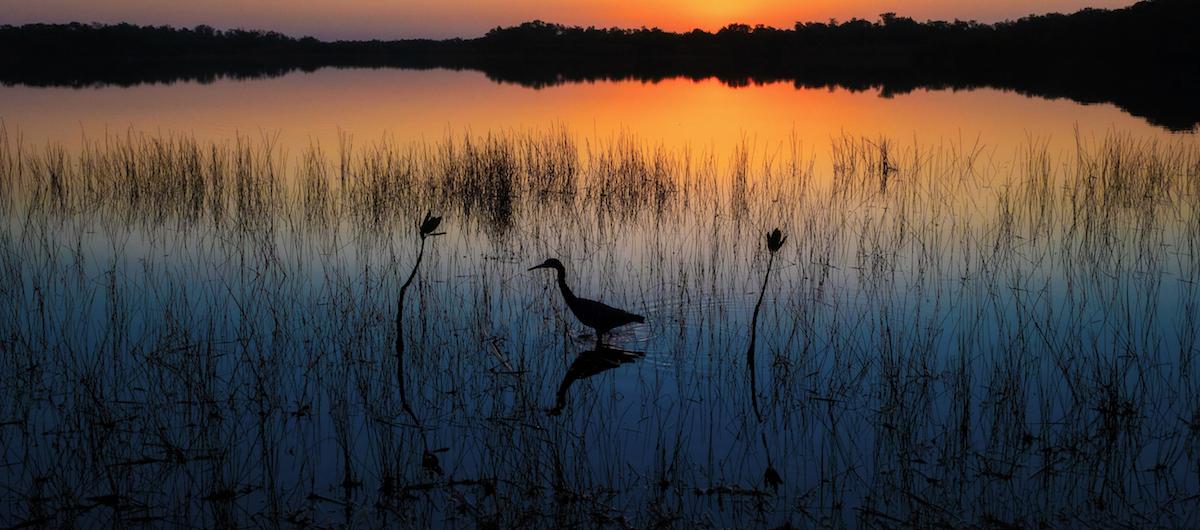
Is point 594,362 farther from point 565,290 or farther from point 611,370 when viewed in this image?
point 565,290

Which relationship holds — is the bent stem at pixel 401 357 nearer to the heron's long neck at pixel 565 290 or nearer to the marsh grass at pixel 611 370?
the marsh grass at pixel 611 370

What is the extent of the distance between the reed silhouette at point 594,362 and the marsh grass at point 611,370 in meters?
0.06

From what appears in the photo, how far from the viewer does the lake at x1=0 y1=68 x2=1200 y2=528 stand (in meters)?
3.78

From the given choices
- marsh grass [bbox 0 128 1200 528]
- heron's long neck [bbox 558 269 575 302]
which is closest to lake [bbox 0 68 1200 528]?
marsh grass [bbox 0 128 1200 528]

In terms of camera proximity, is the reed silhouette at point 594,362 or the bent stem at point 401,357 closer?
the bent stem at point 401,357

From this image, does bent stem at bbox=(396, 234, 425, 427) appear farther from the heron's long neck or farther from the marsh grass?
the heron's long neck

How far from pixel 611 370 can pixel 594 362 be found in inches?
6.5

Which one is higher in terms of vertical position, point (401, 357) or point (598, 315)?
point (598, 315)

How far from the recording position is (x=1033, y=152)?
1286cm

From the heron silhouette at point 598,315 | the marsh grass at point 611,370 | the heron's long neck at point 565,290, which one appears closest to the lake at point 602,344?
the marsh grass at point 611,370

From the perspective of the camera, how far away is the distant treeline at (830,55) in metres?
32.1

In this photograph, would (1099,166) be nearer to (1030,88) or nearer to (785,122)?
(785,122)

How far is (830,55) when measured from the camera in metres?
61.9

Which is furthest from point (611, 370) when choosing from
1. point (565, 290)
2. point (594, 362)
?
point (565, 290)
